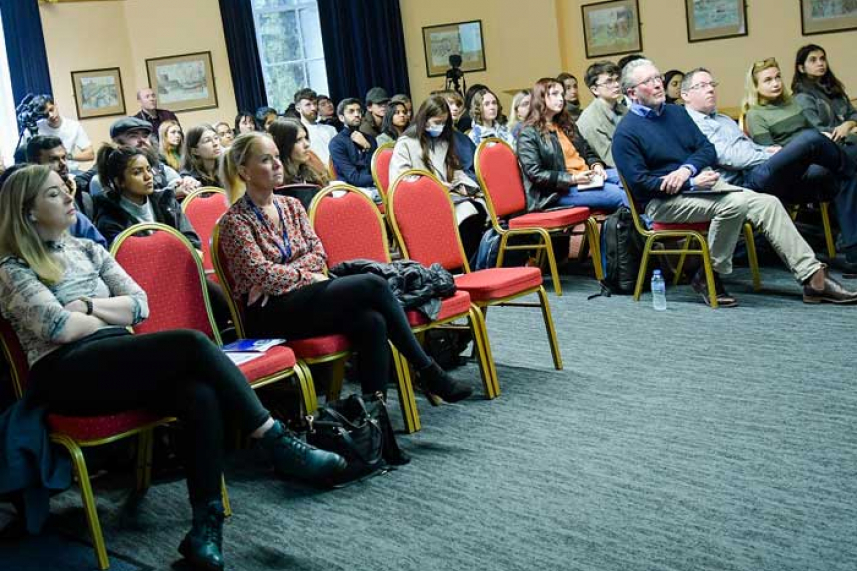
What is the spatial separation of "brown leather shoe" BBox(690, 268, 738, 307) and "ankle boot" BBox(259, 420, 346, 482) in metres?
2.58

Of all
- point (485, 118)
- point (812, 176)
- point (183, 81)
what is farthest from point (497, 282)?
point (183, 81)

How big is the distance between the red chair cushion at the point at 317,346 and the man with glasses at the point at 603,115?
3.24 metres

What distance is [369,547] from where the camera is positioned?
244cm

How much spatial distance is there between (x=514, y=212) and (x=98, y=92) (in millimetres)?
5813

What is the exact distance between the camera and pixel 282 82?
10.5 meters

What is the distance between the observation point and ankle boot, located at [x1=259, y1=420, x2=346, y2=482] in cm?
264

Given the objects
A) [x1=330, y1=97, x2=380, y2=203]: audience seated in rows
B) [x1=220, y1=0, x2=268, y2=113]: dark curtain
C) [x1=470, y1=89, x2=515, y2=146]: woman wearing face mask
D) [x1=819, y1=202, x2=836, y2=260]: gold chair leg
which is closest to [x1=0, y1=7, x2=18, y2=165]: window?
[x1=220, y1=0, x2=268, y2=113]: dark curtain

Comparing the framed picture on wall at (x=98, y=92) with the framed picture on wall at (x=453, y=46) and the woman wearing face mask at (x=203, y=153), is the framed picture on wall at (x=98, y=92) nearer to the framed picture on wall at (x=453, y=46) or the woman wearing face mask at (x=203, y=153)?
the framed picture on wall at (x=453, y=46)

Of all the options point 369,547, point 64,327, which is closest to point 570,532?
point 369,547

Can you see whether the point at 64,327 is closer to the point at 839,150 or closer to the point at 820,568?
the point at 820,568

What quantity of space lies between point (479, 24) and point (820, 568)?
8.26 meters

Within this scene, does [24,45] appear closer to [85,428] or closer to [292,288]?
[292,288]

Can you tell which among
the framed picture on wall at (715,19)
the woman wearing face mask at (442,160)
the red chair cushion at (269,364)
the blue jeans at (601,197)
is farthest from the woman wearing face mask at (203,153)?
the framed picture on wall at (715,19)

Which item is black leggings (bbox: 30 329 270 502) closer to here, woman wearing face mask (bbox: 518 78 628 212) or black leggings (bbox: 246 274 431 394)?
black leggings (bbox: 246 274 431 394)
